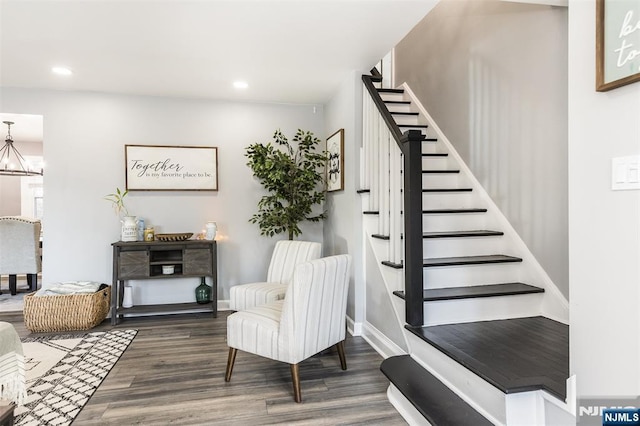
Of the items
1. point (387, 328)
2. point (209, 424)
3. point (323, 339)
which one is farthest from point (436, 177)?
point (209, 424)

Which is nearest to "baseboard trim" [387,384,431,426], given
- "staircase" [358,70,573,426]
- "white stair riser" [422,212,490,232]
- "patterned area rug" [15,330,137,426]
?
"staircase" [358,70,573,426]

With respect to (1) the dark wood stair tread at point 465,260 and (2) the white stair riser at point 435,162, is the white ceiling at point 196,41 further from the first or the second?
(1) the dark wood stair tread at point 465,260

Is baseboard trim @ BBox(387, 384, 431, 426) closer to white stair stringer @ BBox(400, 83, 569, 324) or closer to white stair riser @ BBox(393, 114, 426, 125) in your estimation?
white stair stringer @ BBox(400, 83, 569, 324)

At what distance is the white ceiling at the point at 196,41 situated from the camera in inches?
92.8

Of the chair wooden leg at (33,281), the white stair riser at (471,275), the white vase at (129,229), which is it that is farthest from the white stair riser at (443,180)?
the chair wooden leg at (33,281)

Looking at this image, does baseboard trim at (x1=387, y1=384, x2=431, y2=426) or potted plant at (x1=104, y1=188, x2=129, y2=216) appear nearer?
baseboard trim at (x1=387, y1=384, x2=431, y2=426)

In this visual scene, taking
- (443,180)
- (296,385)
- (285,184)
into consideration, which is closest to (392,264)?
(296,385)

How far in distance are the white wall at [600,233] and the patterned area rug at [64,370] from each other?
261cm

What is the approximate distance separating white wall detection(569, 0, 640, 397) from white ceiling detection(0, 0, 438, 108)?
1.29 m

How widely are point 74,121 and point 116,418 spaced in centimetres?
335

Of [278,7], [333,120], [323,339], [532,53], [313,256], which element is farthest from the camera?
[333,120]

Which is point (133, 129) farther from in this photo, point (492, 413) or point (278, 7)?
point (492, 413)

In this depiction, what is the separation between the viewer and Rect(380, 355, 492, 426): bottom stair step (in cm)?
177

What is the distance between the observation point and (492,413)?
1.76 metres
